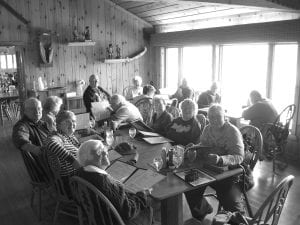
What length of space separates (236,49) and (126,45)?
8.47 ft

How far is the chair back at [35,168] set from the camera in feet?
8.72

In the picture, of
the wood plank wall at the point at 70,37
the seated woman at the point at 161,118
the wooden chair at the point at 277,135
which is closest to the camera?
the seated woman at the point at 161,118

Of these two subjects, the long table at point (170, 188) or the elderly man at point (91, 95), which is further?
the elderly man at point (91, 95)

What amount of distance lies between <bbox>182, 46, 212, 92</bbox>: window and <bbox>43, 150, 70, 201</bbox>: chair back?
159 inches

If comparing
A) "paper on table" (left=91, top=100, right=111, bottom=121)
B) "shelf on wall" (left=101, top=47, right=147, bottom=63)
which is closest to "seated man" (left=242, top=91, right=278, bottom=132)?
"paper on table" (left=91, top=100, right=111, bottom=121)

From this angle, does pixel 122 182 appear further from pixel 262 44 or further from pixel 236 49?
pixel 236 49

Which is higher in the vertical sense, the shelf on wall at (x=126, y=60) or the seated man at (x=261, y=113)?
the shelf on wall at (x=126, y=60)

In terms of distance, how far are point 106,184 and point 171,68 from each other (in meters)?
5.44

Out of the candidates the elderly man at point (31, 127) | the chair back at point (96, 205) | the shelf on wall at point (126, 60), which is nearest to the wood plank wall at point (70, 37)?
the shelf on wall at point (126, 60)

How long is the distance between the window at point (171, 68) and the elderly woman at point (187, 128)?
383cm

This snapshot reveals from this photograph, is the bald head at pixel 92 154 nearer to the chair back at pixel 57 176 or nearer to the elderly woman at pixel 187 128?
the chair back at pixel 57 176

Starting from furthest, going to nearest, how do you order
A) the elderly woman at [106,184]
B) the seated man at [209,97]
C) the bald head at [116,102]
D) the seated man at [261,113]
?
the seated man at [209,97] → the seated man at [261,113] → the bald head at [116,102] → the elderly woman at [106,184]

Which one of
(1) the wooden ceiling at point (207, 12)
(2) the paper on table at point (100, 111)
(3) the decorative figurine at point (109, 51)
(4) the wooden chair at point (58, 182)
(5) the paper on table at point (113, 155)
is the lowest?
(4) the wooden chair at point (58, 182)

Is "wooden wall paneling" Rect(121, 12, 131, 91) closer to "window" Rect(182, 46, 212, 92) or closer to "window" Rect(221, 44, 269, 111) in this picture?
"window" Rect(182, 46, 212, 92)
